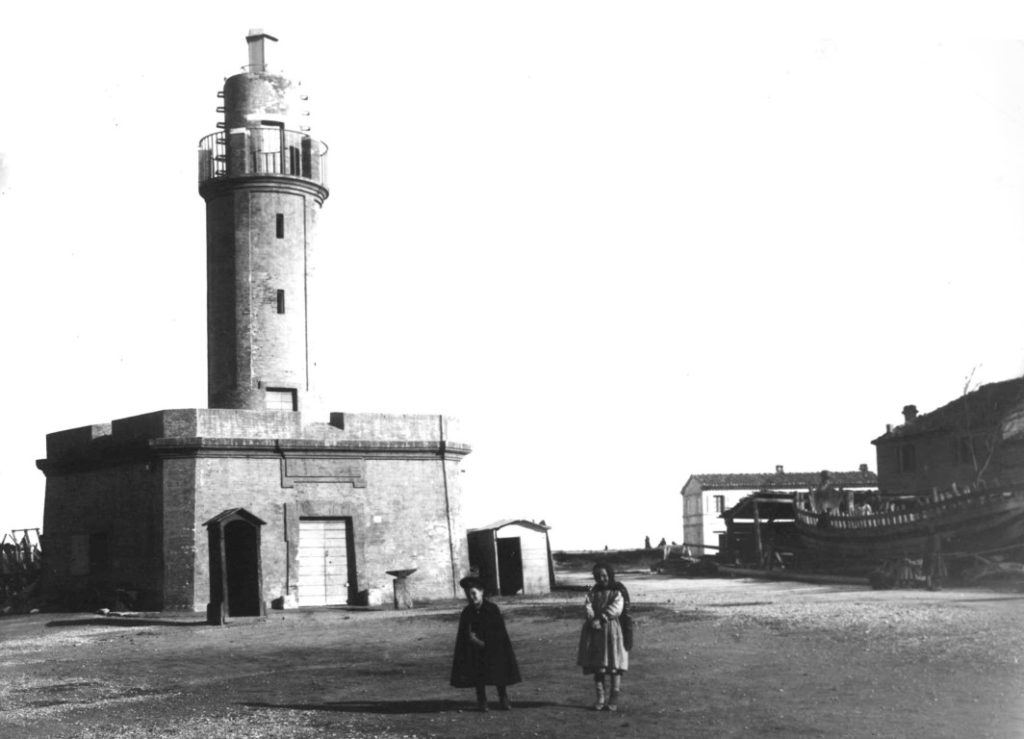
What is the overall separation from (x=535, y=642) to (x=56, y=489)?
17314 mm

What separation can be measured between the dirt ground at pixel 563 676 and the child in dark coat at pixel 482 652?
31cm

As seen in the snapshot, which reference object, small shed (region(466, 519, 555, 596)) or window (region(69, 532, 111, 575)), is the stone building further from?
small shed (region(466, 519, 555, 596))

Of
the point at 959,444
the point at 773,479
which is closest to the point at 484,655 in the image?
the point at 959,444

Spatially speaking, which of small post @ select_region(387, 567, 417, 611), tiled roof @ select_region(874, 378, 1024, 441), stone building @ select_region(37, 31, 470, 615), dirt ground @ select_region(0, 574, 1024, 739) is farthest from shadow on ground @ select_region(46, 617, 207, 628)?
tiled roof @ select_region(874, 378, 1024, 441)

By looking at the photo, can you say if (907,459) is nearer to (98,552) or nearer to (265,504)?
(265,504)

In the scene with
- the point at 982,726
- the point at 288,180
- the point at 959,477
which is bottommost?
the point at 982,726

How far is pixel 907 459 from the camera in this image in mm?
48906

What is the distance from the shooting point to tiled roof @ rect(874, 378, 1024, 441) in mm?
40812

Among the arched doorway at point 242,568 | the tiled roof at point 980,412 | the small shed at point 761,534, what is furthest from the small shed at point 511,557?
the tiled roof at point 980,412

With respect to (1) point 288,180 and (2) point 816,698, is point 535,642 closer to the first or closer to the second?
(2) point 816,698

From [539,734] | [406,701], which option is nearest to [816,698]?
[539,734]

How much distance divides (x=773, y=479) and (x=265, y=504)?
43.8m

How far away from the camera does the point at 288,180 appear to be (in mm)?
29375

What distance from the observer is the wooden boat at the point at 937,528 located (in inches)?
1096
